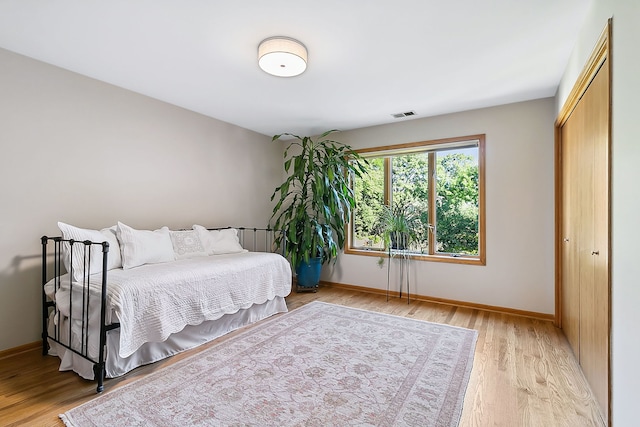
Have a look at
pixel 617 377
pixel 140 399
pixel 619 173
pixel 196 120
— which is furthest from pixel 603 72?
pixel 196 120

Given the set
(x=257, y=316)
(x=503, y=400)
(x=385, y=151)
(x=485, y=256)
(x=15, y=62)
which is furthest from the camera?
(x=385, y=151)

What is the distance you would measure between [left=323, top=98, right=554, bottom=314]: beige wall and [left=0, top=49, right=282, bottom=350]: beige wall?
307 cm

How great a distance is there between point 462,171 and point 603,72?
2156mm

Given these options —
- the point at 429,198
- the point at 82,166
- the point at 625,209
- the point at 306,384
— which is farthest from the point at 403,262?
the point at 82,166

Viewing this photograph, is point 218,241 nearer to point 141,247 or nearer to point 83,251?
point 141,247

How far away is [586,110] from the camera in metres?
2.14

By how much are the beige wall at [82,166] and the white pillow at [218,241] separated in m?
0.35

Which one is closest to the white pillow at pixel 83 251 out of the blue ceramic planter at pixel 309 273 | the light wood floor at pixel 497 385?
the light wood floor at pixel 497 385

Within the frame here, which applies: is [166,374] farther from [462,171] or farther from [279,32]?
[462,171]

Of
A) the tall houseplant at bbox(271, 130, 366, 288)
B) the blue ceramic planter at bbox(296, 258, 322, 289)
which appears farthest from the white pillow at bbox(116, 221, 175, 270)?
the blue ceramic planter at bbox(296, 258, 322, 289)

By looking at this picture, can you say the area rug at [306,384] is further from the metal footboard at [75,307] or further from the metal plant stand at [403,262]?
the metal plant stand at [403,262]

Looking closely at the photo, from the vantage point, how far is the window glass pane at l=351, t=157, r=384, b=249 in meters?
4.54

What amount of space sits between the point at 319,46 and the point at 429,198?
2.50 metres

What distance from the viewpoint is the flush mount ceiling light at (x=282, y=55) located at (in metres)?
2.22
